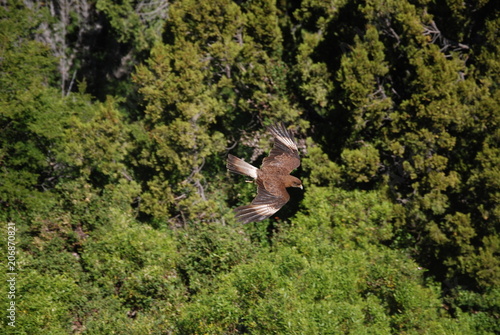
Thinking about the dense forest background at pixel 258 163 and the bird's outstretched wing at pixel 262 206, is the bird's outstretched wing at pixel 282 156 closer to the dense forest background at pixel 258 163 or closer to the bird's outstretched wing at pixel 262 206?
the bird's outstretched wing at pixel 262 206

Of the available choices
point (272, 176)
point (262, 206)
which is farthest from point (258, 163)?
point (262, 206)

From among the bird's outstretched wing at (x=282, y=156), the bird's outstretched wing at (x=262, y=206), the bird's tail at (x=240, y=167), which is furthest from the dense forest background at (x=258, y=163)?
the bird's outstretched wing at (x=262, y=206)

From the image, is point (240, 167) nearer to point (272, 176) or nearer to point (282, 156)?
point (272, 176)

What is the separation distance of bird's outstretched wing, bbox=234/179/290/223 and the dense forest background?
2.64m

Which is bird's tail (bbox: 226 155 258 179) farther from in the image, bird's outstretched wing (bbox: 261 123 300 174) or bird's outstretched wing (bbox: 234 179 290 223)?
bird's outstretched wing (bbox: 261 123 300 174)

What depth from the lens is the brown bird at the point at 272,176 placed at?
994 centimetres

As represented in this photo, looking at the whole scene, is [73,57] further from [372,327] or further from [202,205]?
[372,327]

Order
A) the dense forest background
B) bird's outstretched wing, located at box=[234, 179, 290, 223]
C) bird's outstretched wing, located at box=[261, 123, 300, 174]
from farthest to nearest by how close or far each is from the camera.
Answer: the dense forest background → bird's outstretched wing, located at box=[261, 123, 300, 174] → bird's outstretched wing, located at box=[234, 179, 290, 223]

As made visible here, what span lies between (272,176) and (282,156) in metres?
0.79

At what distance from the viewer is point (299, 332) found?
1106 cm

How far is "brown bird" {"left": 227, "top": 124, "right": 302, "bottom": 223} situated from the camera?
994 cm

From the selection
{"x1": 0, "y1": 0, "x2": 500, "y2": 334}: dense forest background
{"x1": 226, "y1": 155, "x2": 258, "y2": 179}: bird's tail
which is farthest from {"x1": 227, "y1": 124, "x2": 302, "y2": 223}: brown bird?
{"x1": 0, "y1": 0, "x2": 500, "y2": 334}: dense forest background

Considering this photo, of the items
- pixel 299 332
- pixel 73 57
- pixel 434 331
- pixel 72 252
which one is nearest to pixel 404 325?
pixel 434 331

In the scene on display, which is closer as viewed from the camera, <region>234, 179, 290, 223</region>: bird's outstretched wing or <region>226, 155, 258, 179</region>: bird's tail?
<region>234, 179, 290, 223</region>: bird's outstretched wing
